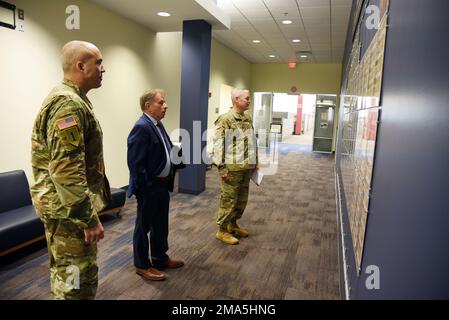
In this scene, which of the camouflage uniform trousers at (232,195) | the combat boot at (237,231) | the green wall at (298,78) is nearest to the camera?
the camouflage uniform trousers at (232,195)

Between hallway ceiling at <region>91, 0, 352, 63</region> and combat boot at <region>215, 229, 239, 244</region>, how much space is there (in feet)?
8.38

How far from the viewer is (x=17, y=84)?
303 cm

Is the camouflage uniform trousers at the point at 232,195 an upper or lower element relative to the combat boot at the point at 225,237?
upper

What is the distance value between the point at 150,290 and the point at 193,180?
2.60 metres

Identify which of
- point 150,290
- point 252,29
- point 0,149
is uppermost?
point 252,29

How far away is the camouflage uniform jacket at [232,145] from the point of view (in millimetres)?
2848

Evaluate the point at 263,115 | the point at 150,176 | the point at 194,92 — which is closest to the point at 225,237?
the point at 150,176

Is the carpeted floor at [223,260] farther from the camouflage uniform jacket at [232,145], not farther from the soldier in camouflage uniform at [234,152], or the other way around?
the camouflage uniform jacket at [232,145]

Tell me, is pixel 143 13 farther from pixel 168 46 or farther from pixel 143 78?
pixel 168 46

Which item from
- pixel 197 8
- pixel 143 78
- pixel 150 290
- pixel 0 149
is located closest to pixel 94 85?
pixel 150 290

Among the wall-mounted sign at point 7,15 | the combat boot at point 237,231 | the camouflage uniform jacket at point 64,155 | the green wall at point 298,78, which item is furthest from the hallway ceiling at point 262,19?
the camouflage uniform jacket at point 64,155

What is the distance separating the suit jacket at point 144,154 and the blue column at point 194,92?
244 cm

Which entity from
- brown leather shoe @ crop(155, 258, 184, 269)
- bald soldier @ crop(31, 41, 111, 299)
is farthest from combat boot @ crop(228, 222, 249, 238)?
bald soldier @ crop(31, 41, 111, 299)
